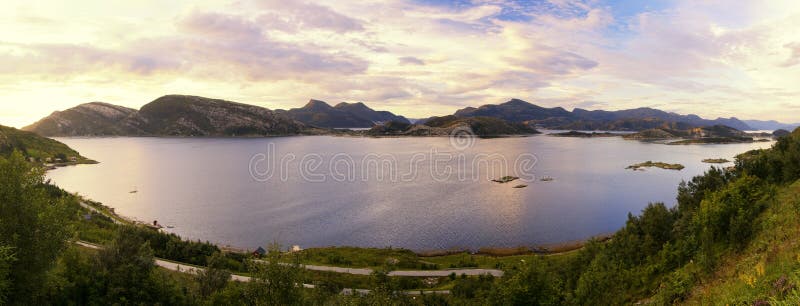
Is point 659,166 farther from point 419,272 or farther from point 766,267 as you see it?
point 766,267

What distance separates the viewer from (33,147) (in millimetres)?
179375

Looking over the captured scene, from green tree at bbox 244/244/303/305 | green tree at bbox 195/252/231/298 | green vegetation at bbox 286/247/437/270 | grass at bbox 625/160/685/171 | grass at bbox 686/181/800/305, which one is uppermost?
grass at bbox 686/181/800/305

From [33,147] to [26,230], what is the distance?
710 feet

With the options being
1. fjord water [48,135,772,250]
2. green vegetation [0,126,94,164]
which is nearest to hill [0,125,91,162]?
green vegetation [0,126,94,164]

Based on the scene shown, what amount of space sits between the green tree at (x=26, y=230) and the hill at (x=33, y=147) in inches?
7106

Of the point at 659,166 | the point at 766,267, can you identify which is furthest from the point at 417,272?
the point at 659,166

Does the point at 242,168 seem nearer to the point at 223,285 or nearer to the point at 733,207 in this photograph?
the point at 223,285

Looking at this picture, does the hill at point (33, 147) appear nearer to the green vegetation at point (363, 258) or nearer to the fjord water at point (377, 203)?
the fjord water at point (377, 203)

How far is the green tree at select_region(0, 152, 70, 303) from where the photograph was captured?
22836 millimetres

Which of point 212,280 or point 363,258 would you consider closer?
point 212,280

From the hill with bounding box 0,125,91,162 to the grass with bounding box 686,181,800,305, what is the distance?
21477cm

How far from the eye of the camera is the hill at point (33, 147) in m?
162

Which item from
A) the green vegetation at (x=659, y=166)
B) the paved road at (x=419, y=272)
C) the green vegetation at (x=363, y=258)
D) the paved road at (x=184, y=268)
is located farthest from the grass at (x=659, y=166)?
the paved road at (x=184, y=268)

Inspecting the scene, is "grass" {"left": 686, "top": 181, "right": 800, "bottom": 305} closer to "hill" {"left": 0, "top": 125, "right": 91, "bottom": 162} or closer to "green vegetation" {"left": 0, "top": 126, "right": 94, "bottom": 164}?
"hill" {"left": 0, "top": 125, "right": 91, "bottom": 162}
